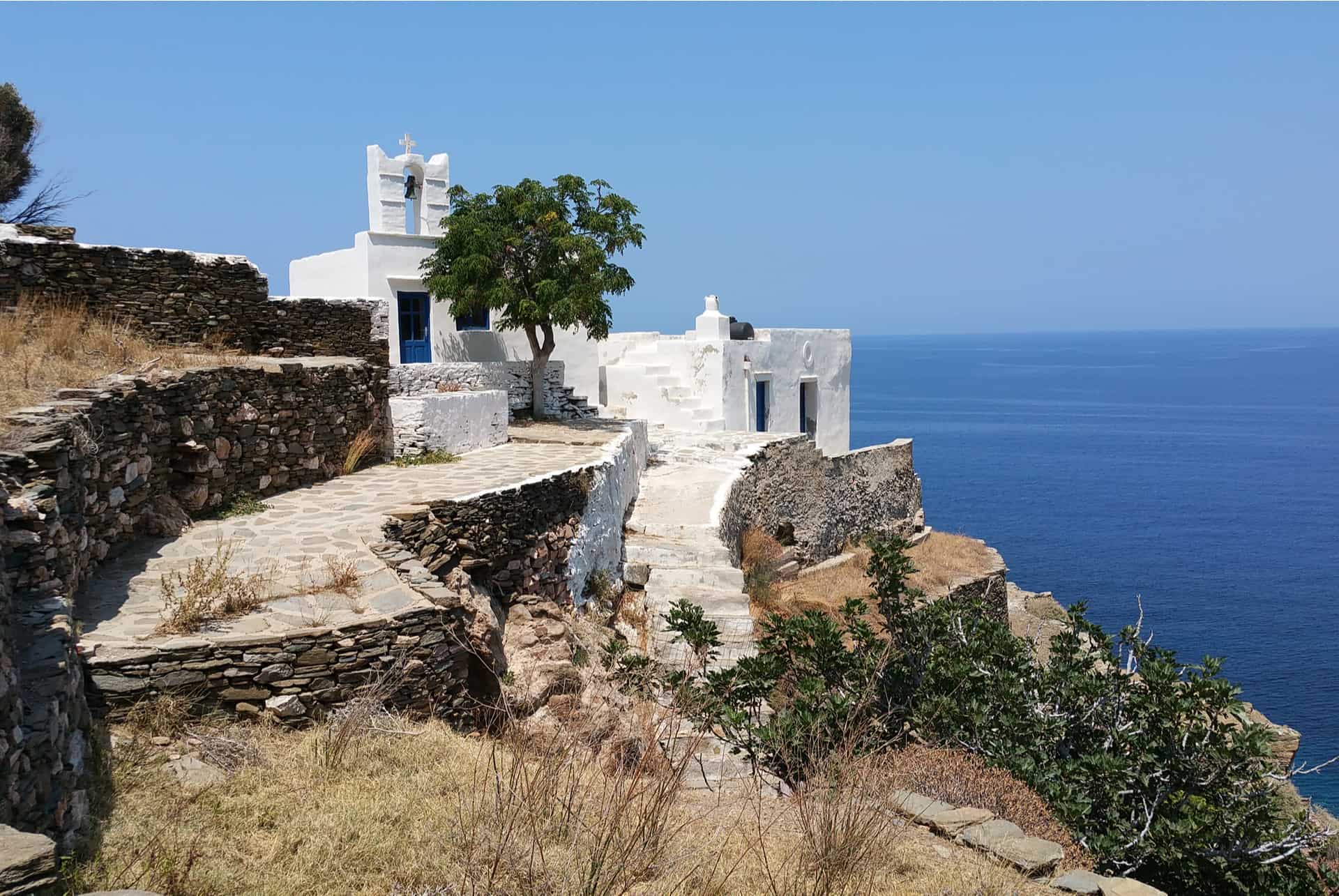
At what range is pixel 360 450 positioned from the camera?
38.4 feet

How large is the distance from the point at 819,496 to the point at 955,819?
537 inches

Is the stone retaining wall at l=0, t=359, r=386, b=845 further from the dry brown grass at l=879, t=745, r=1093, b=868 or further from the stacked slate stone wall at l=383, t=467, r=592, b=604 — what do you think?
the dry brown grass at l=879, t=745, r=1093, b=868

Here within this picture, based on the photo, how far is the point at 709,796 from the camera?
6.33m

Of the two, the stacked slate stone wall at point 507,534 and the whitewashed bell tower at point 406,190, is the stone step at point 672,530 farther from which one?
the whitewashed bell tower at point 406,190

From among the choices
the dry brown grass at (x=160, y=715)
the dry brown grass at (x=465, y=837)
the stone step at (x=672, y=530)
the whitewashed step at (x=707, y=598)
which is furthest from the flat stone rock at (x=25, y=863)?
the stone step at (x=672, y=530)

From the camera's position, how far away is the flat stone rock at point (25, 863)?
2.90m

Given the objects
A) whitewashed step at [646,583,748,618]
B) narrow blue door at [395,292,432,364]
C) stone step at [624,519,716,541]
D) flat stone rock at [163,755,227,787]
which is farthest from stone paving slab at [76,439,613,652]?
narrow blue door at [395,292,432,364]

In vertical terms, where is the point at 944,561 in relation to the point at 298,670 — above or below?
below

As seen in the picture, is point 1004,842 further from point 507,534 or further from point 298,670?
point 507,534

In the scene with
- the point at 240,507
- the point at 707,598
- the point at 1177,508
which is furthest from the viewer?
the point at 1177,508

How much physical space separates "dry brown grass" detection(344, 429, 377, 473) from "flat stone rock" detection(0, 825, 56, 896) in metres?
8.60

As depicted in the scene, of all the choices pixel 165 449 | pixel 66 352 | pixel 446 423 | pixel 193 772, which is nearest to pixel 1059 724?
pixel 193 772

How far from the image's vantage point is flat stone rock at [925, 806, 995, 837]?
592cm

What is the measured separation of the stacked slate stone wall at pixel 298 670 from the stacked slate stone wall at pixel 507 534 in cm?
195
